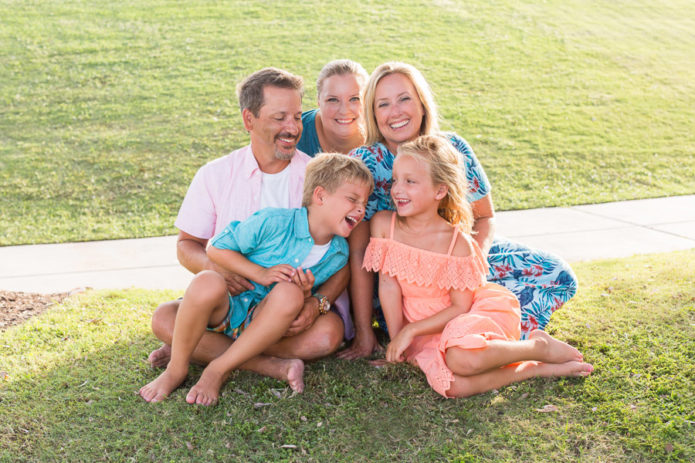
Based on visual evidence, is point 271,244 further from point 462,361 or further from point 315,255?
point 462,361

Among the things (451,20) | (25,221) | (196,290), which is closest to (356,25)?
(451,20)

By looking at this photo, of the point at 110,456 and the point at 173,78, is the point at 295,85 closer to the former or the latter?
the point at 110,456

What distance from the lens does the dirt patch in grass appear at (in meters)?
4.41

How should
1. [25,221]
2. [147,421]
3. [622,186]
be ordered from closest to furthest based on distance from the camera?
[147,421] < [25,221] < [622,186]

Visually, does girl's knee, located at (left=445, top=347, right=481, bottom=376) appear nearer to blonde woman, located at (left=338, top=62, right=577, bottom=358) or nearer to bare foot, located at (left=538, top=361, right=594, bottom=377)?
bare foot, located at (left=538, top=361, right=594, bottom=377)

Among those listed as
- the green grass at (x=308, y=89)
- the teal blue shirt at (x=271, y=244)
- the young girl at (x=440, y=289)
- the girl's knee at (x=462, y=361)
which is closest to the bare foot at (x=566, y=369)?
the young girl at (x=440, y=289)

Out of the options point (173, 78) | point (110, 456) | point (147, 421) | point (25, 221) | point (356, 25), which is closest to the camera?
point (110, 456)

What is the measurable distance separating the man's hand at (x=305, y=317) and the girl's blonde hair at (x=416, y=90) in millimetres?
1002

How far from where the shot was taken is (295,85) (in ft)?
11.9

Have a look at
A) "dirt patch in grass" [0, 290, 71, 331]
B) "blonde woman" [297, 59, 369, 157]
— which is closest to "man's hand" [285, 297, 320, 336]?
"blonde woman" [297, 59, 369, 157]

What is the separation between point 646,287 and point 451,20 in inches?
477

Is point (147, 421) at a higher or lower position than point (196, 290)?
lower

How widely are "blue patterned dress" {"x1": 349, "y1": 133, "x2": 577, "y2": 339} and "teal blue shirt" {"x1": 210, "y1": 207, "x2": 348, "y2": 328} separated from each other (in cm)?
44

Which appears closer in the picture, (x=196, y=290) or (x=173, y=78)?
(x=196, y=290)
